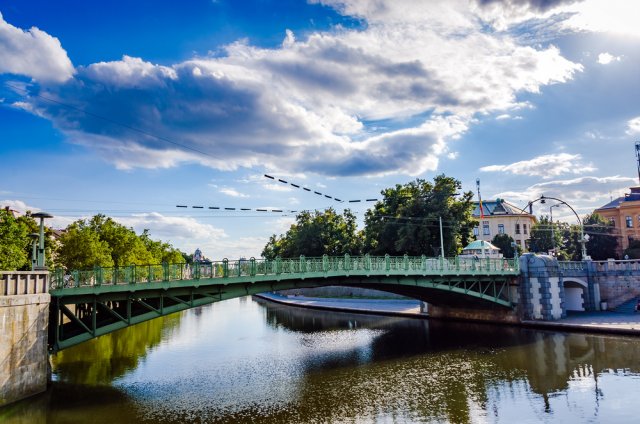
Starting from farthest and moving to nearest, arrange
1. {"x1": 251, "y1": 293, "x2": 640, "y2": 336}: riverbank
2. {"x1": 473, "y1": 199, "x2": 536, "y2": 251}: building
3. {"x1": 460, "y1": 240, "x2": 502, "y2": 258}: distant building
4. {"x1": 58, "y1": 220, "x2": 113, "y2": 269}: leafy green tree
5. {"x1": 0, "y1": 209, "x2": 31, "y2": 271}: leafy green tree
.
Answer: {"x1": 473, "y1": 199, "x2": 536, "y2": 251}: building < {"x1": 460, "y1": 240, "x2": 502, "y2": 258}: distant building < {"x1": 58, "y1": 220, "x2": 113, "y2": 269}: leafy green tree < {"x1": 0, "y1": 209, "x2": 31, "y2": 271}: leafy green tree < {"x1": 251, "y1": 293, "x2": 640, "y2": 336}: riverbank

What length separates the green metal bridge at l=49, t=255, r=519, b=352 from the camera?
2600 centimetres

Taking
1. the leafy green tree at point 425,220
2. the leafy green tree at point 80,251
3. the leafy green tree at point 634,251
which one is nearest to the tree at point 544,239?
the leafy green tree at point 634,251

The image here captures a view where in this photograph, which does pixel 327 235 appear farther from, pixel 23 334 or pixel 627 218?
pixel 23 334

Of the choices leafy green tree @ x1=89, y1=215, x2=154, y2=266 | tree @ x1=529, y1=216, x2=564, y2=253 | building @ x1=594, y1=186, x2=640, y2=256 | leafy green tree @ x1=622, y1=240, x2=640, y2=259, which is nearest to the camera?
leafy green tree @ x1=89, y1=215, x2=154, y2=266

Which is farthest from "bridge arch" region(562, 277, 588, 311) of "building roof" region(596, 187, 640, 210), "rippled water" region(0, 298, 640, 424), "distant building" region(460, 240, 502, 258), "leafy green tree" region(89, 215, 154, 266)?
"leafy green tree" region(89, 215, 154, 266)

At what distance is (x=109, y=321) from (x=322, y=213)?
69009 millimetres

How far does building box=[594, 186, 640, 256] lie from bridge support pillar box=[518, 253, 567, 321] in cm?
4582

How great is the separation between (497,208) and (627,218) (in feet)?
81.0

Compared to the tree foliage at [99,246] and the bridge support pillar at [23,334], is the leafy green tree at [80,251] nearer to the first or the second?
the tree foliage at [99,246]

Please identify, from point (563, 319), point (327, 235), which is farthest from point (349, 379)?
point (327, 235)

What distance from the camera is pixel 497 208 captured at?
104875mm

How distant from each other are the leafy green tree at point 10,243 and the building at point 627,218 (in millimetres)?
89496

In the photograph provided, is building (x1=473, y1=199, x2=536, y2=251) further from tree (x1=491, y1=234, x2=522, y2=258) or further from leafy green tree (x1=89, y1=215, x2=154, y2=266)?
leafy green tree (x1=89, y1=215, x2=154, y2=266)

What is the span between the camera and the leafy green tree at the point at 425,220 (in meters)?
62.0
